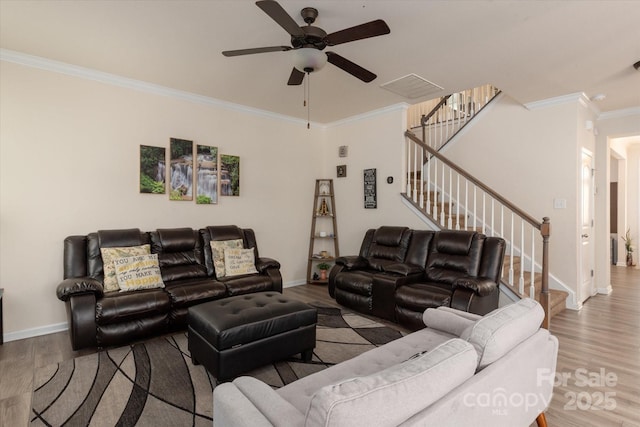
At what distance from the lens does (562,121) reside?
4328 mm

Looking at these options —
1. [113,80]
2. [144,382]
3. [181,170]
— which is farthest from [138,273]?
[113,80]

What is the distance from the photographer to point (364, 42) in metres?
2.94

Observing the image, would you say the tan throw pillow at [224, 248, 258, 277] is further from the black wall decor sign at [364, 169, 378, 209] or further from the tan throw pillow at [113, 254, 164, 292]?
the black wall decor sign at [364, 169, 378, 209]

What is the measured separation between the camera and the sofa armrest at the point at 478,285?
122 inches

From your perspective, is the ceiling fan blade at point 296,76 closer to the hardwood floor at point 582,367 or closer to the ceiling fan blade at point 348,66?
the ceiling fan blade at point 348,66

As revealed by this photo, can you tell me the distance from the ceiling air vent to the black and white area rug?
9.42ft

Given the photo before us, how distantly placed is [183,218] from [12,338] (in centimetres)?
204

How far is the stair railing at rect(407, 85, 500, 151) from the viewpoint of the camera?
17.6 feet

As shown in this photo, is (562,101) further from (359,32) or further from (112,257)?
(112,257)

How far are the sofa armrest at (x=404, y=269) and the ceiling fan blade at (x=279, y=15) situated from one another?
2.68 meters

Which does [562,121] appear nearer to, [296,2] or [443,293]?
[443,293]

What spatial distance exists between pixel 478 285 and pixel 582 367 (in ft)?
3.19

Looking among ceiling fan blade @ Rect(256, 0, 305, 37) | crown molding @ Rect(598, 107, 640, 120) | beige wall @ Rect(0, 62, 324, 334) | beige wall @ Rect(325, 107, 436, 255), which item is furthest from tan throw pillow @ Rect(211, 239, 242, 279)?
crown molding @ Rect(598, 107, 640, 120)

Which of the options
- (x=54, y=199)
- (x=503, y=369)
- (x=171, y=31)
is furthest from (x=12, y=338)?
(x=503, y=369)
